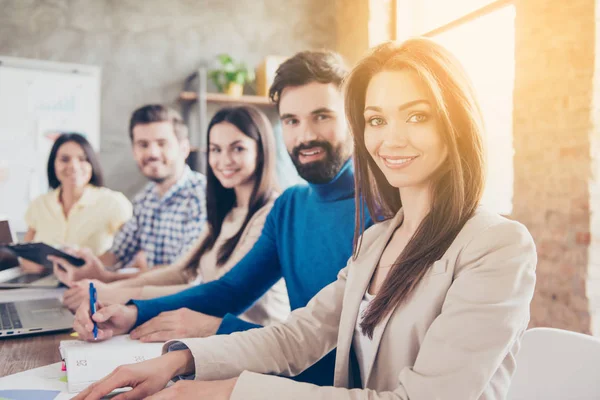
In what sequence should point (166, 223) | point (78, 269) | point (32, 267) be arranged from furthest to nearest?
1. point (166, 223)
2. point (32, 267)
3. point (78, 269)

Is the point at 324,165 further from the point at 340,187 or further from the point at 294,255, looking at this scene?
the point at 294,255

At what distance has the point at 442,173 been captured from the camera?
93 cm

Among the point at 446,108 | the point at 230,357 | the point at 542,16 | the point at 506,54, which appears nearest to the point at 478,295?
the point at 446,108

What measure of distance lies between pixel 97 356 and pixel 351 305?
54 cm

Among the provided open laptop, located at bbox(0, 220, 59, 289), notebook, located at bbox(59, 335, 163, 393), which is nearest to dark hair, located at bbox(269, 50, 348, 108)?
notebook, located at bbox(59, 335, 163, 393)

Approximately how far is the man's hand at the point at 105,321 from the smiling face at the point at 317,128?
59cm

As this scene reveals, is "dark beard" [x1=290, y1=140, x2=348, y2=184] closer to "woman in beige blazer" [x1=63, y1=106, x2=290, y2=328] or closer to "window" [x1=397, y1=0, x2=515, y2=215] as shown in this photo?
"woman in beige blazer" [x1=63, y1=106, x2=290, y2=328]

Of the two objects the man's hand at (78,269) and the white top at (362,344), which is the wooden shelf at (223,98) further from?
the white top at (362,344)

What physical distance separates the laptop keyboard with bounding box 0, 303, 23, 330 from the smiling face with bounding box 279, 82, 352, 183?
868 mm

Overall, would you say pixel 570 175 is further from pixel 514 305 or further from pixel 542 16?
pixel 514 305

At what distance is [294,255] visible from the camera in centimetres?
152

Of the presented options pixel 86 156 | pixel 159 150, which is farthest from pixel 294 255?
pixel 86 156

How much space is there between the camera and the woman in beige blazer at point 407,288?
729mm

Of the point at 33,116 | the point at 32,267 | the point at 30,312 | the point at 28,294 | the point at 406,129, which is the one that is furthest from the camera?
the point at 33,116
